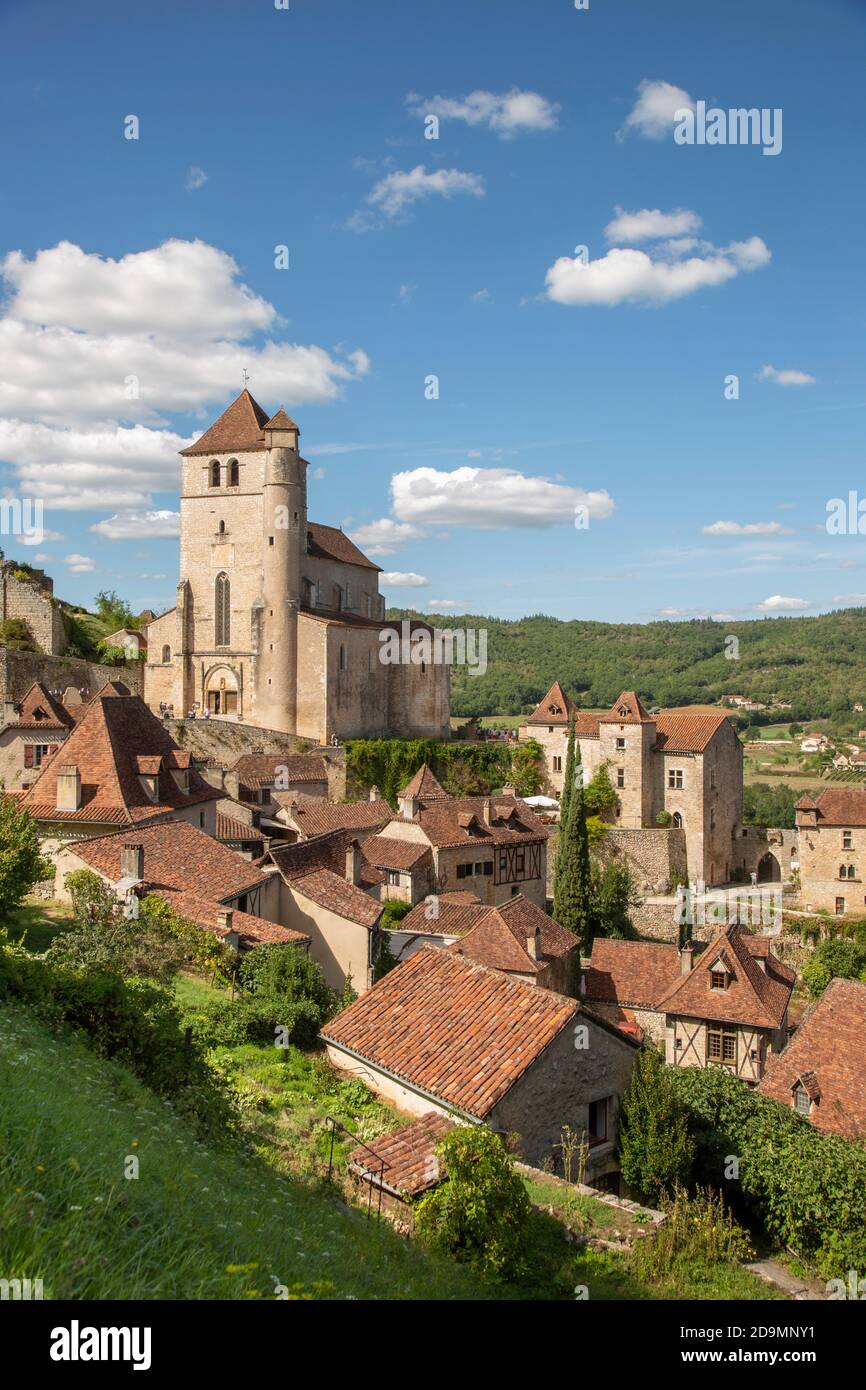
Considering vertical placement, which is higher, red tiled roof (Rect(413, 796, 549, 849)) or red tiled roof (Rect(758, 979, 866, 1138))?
red tiled roof (Rect(413, 796, 549, 849))

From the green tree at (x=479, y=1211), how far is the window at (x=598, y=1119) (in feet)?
17.5

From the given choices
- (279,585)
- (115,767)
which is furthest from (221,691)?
(115,767)

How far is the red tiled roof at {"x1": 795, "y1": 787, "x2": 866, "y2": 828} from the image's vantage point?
4969cm

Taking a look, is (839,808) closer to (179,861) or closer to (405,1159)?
(179,861)

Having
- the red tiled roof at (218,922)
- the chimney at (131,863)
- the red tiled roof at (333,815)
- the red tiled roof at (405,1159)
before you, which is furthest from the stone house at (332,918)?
the red tiled roof at (333,815)

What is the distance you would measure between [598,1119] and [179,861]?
11415 mm

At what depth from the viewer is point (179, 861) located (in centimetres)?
2138

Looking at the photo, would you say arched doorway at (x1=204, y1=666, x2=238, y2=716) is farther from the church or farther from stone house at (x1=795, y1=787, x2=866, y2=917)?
stone house at (x1=795, y1=787, x2=866, y2=917)

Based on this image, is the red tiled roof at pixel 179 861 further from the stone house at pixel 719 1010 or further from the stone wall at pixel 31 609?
the stone wall at pixel 31 609

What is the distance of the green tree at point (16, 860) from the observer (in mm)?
17125

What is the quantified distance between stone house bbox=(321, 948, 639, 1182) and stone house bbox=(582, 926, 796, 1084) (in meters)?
11.1

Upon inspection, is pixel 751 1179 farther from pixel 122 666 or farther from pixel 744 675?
pixel 744 675

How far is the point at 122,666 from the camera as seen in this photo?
55.2 metres

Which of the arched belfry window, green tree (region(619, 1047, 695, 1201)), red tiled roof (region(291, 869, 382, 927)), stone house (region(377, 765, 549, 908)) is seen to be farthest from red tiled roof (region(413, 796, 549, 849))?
green tree (region(619, 1047, 695, 1201))
